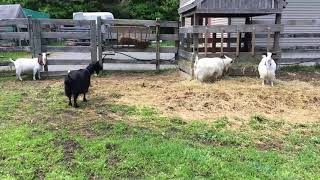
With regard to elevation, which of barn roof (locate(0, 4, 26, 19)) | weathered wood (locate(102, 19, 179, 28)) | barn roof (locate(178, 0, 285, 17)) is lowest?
weathered wood (locate(102, 19, 179, 28))

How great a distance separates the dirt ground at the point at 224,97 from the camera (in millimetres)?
7046

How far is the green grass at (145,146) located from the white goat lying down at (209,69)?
2.78 metres

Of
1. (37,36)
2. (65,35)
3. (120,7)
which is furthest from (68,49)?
(120,7)

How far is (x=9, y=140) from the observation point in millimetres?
5508

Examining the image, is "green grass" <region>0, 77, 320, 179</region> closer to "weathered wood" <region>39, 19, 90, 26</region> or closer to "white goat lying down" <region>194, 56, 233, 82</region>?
"white goat lying down" <region>194, 56, 233, 82</region>

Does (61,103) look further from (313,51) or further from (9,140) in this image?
(313,51)

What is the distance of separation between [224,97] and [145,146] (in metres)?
3.39

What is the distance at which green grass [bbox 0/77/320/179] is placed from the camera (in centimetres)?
444

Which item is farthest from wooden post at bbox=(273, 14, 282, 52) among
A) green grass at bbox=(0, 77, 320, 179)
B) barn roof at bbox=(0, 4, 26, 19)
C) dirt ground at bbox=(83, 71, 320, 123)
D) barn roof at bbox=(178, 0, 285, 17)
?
barn roof at bbox=(0, 4, 26, 19)

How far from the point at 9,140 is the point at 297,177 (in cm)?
392

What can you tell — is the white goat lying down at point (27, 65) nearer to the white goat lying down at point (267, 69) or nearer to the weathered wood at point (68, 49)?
the weathered wood at point (68, 49)

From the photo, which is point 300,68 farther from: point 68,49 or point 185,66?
point 68,49

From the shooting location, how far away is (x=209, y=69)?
31.8ft

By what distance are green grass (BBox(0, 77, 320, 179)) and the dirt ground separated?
430mm
